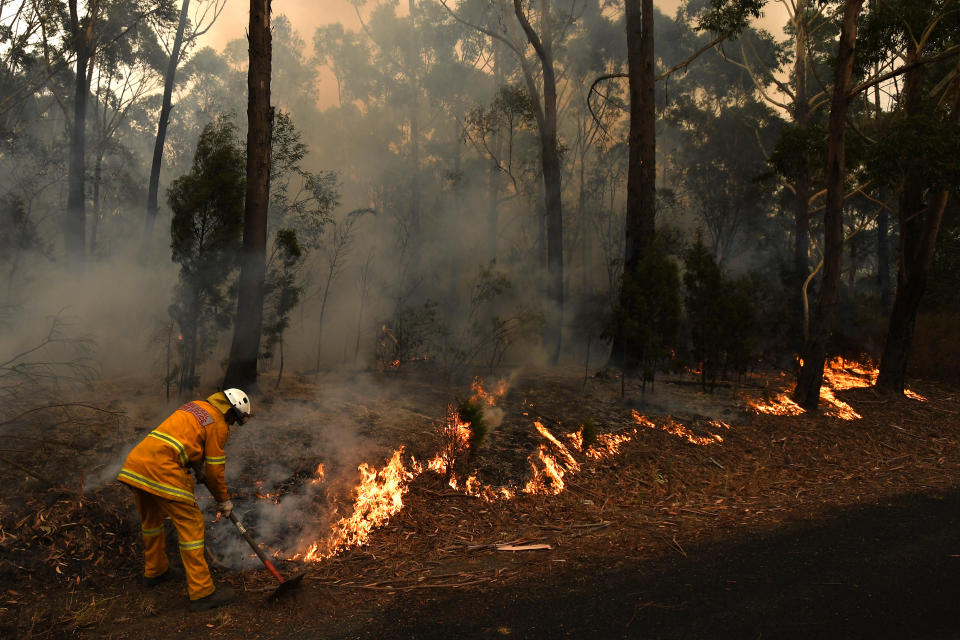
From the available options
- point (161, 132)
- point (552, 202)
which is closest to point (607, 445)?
point (552, 202)

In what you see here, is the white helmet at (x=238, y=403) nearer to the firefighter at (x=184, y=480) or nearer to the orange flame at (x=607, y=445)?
the firefighter at (x=184, y=480)

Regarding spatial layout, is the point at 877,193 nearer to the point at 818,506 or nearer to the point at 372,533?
the point at 818,506

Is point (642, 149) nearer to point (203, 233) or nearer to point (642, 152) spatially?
point (642, 152)

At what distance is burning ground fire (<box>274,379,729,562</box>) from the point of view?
19.6 ft

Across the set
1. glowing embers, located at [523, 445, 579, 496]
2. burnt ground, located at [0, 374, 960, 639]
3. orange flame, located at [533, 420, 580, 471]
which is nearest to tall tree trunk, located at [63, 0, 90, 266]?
burnt ground, located at [0, 374, 960, 639]

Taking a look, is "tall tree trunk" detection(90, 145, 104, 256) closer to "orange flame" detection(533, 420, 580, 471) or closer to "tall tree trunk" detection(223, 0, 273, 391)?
"tall tree trunk" detection(223, 0, 273, 391)

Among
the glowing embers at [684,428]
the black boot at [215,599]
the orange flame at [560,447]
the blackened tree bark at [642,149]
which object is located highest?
the blackened tree bark at [642,149]

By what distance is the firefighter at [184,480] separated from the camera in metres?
4.70

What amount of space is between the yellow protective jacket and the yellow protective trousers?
0.10m

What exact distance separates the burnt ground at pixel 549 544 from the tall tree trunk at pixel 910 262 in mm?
3974

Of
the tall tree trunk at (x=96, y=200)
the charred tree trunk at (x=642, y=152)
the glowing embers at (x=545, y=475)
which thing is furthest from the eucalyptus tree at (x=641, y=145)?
the tall tree trunk at (x=96, y=200)

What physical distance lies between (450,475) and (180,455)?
310 cm

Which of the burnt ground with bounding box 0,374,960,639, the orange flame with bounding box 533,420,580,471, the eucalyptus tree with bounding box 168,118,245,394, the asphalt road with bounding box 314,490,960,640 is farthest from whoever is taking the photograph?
the eucalyptus tree with bounding box 168,118,245,394

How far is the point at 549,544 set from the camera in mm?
5770
